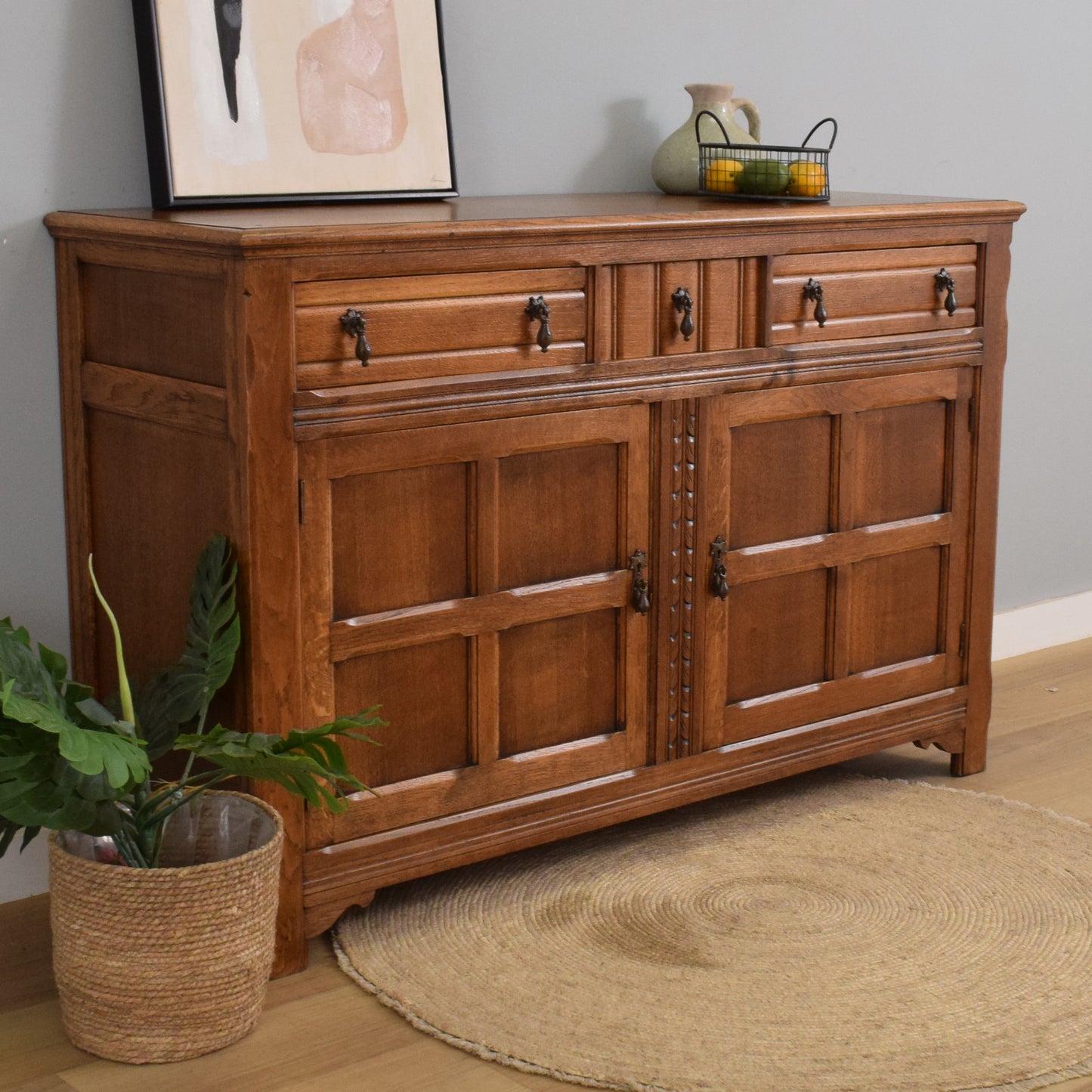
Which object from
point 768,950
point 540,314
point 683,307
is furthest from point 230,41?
point 768,950

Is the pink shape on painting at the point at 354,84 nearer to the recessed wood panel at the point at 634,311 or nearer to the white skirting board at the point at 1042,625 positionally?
the recessed wood panel at the point at 634,311

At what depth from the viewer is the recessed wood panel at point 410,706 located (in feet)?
6.79

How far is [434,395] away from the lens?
2.04 m

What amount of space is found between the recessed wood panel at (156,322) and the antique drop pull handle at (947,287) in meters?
1.22

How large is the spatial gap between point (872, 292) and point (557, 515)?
66cm

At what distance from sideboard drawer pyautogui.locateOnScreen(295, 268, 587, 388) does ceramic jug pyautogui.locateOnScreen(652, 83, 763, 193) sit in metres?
0.62

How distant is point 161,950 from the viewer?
1.80 m

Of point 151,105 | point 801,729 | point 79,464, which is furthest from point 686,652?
point 151,105

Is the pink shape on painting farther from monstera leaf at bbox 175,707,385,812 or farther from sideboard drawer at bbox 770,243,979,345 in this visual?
monstera leaf at bbox 175,707,385,812

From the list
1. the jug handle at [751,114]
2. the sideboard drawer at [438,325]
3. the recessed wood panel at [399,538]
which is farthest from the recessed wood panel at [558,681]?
the jug handle at [751,114]

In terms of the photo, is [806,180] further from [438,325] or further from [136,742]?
[136,742]

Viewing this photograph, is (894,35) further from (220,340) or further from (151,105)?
(220,340)

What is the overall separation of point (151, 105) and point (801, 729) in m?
1.37

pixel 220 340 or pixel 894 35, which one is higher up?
pixel 894 35
